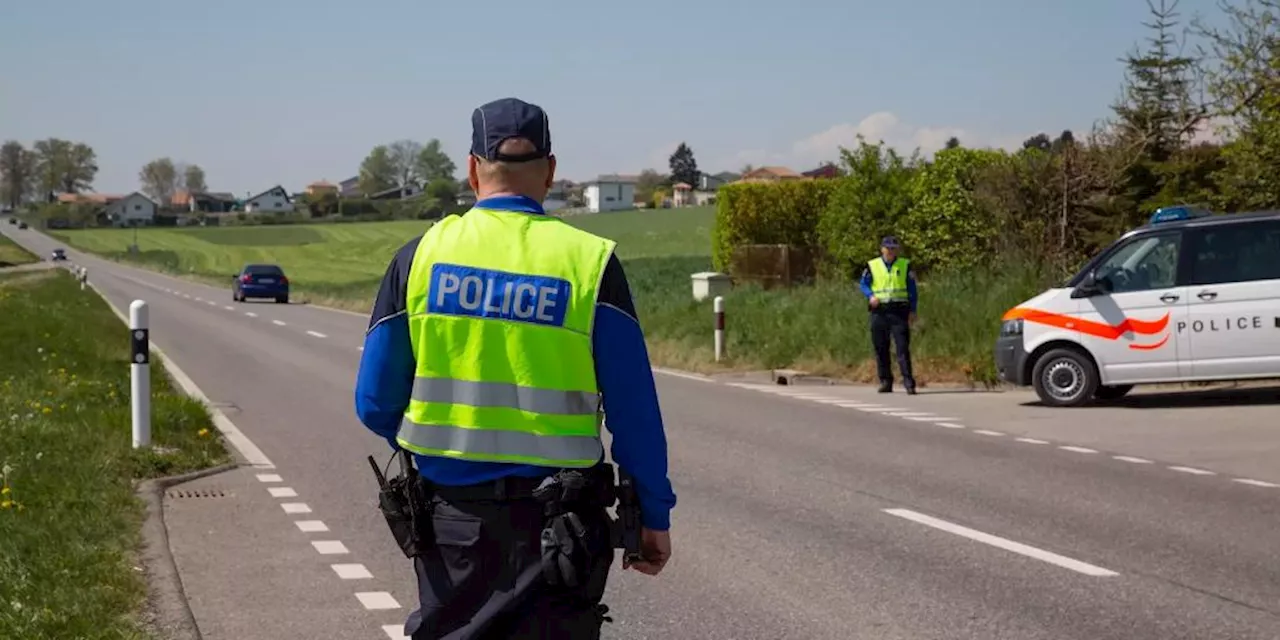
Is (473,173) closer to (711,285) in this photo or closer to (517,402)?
(517,402)

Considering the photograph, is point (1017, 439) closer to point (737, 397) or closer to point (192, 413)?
point (737, 397)

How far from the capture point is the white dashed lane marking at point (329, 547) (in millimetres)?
8945

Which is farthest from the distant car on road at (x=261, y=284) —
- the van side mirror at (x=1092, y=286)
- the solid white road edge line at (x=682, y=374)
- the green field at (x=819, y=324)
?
the van side mirror at (x=1092, y=286)

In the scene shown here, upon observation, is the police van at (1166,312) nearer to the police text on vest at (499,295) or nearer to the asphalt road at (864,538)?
the asphalt road at (864,538)

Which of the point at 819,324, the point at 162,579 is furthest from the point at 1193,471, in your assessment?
the point at 819,324

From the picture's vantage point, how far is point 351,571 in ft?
27.5

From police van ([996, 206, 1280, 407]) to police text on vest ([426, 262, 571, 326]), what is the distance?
1371 cm

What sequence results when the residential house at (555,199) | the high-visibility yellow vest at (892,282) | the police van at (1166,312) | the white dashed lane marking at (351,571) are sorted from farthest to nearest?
1. the high-visibility yellow vest at (892,282)
2. the police van at (1166,312)
3. the white dashed lane marking at (351,571)
4. the residential house at (555,199)

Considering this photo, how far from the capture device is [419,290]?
3.81 metres

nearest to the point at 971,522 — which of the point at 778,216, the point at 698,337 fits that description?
the point at 698,337

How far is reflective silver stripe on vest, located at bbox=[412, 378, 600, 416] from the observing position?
3736 millimetres

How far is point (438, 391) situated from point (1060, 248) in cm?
2409

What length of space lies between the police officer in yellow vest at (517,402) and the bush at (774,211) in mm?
37331

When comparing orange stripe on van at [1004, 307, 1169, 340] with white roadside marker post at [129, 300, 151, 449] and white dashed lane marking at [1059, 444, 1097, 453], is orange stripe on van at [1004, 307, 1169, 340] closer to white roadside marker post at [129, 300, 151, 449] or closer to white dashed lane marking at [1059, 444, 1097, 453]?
white dashed lane marking at [1059, 444, 1097, 453]
